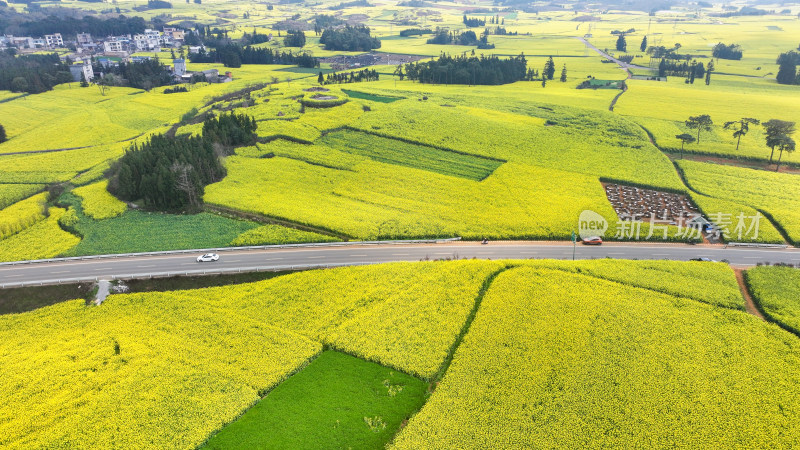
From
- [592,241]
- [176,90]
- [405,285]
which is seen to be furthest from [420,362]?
[176,90]

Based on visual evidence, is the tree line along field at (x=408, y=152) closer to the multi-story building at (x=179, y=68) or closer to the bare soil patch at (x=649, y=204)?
the bare soil patch at (x=649, y=204)

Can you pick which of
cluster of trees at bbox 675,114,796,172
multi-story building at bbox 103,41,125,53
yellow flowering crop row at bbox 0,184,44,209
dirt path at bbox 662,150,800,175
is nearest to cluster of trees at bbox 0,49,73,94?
multi-story building at bbox 103,41,125,53

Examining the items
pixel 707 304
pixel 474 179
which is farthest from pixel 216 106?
pixel 707 304

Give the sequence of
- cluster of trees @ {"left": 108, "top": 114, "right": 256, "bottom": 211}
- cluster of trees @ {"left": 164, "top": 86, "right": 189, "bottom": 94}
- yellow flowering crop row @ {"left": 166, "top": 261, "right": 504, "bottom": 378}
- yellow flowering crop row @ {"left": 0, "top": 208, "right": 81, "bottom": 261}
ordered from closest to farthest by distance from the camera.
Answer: yellow flowering crop row @ {"left": 166, "top": 261, "right": 504, "bottom": 378} → yellow flowering crop row @ {"left": 0, "top": 208, "right": 81, "bottom": 261} → cluster of trees @ {"left": 108, "top": 114, "right": 256, "bottom": 211} → cluster of trees @ {"left": 164, "top": 86, "right": 189, "bottom": 94}

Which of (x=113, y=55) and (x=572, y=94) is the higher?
(x=113, y=55)

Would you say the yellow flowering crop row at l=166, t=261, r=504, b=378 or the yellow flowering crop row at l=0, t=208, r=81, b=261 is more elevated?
the yellow flowering crop row at l=0, t=208, r=81, b=261

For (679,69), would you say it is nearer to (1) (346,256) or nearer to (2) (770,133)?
(2) (770,133)

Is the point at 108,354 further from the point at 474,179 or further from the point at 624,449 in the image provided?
the point at 474,179

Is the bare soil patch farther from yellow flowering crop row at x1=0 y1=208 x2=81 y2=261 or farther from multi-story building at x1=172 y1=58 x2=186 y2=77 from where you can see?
multi-story building at x1=172 y1=58 x2=186 y2=77
